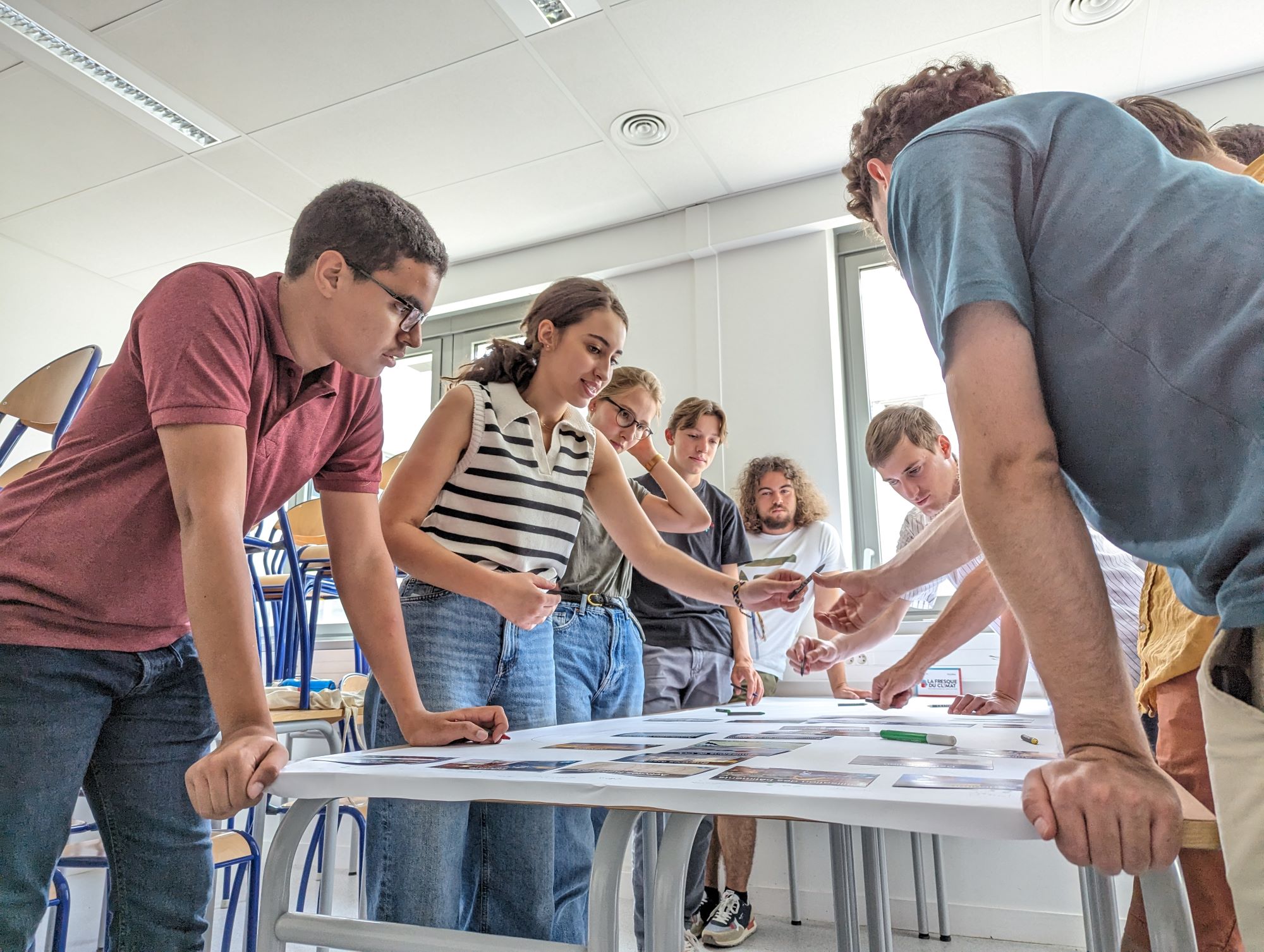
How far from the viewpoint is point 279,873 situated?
2.71 ft

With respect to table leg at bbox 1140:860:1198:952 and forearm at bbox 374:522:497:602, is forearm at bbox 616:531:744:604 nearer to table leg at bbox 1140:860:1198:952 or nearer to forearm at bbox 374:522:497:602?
forearm at bbox 374:522:497:602

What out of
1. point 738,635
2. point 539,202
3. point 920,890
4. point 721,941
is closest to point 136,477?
point 738,635

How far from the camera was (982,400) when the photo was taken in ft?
2.21

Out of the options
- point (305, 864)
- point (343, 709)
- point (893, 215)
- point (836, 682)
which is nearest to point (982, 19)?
point (836, 682)

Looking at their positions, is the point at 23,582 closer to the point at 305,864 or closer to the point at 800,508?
the point at 305,864

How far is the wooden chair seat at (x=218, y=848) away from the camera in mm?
1846

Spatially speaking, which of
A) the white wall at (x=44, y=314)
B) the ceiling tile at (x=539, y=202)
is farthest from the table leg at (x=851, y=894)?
the white wall at (x=44, y=314)

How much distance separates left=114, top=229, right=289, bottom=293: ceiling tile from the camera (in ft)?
15.2

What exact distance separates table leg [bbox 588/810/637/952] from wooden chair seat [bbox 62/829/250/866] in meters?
1.49

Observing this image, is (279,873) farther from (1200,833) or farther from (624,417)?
(624,417)

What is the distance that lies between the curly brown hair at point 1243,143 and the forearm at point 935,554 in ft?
2.52

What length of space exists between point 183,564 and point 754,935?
260cm

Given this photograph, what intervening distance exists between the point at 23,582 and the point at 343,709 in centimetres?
132

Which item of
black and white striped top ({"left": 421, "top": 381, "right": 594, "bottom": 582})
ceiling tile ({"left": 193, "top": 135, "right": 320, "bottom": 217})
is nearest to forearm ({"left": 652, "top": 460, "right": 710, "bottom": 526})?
black and white striped top ({"left": 421, "top": 381, "right": 594, "bottom": 582})
